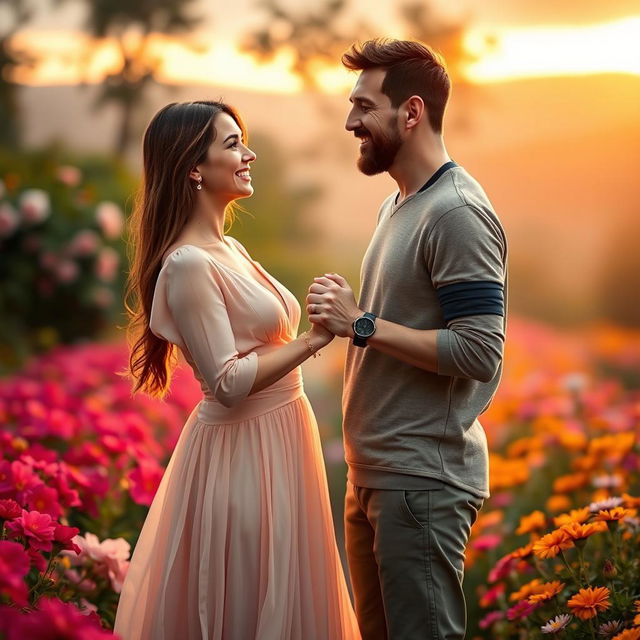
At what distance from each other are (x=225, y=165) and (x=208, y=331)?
19.2 inches

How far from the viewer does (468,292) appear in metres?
2.20

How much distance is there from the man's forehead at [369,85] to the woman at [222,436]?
0.36 metres

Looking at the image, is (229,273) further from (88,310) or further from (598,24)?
(598,24)

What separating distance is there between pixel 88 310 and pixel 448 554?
495cm

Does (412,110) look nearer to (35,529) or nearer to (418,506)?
(418,506)

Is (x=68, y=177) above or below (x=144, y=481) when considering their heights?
above

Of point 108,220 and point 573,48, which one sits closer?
point 108,220

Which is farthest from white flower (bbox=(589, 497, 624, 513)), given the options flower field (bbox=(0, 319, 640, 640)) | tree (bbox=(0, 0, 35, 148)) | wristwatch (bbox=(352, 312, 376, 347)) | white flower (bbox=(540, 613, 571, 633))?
tree (bbox=(0, 0, 35, 148))

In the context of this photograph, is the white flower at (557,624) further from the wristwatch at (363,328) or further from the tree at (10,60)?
the tree at (10,60)

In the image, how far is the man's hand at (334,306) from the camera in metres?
2.31

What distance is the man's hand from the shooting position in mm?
2312

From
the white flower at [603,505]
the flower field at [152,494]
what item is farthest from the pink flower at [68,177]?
the white flower at [603,505]

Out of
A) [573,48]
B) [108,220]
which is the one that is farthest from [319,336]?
[573,48]

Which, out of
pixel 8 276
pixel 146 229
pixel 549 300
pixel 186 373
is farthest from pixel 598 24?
pixel 146 229
